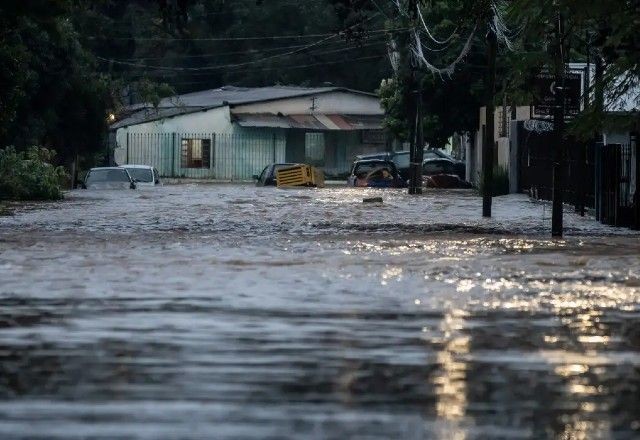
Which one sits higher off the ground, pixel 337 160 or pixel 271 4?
pixel 271 4

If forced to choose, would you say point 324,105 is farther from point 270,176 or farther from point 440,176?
point 270,176

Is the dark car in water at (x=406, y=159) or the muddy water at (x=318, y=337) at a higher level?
the dark car in water at (x=406, y=159)

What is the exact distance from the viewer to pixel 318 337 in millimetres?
12453

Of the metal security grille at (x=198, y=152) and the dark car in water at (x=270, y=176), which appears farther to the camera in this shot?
the metal security grille at (x=198, y=152)

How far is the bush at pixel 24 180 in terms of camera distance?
1795 inches

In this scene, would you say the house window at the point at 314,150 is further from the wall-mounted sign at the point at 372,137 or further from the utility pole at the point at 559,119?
the utility pole at the point at 559,119

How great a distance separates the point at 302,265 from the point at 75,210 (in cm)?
1915

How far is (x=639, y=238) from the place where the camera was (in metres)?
27.0

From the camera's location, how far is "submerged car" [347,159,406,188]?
64.0 m

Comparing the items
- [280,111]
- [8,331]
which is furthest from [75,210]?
[280,111]

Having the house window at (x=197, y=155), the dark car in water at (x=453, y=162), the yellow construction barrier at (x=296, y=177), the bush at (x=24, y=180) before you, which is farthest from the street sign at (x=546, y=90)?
the house window at (x=197, y=155)

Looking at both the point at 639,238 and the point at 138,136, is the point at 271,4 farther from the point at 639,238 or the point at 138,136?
the point at 639,238

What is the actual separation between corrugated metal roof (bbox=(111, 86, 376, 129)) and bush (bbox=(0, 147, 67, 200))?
31748mm

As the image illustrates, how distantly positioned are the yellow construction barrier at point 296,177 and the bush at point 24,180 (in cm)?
1657
